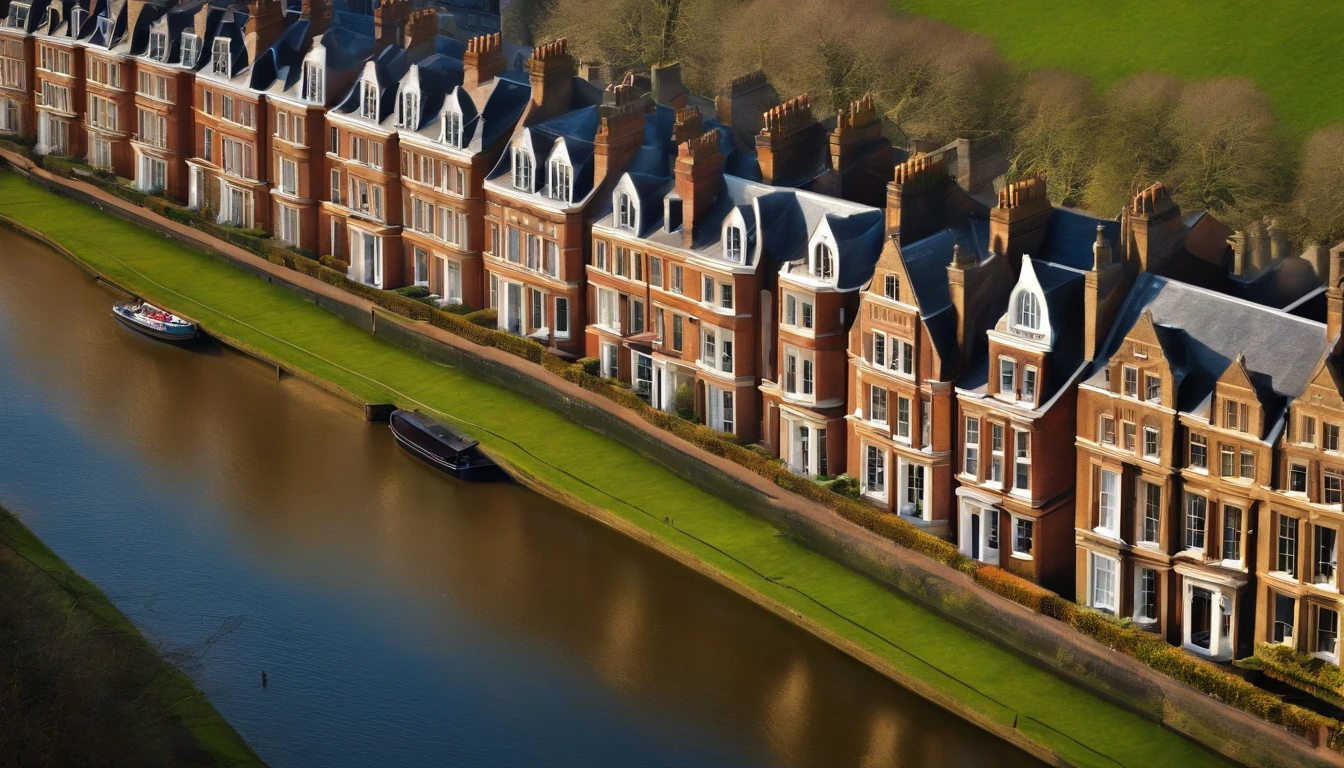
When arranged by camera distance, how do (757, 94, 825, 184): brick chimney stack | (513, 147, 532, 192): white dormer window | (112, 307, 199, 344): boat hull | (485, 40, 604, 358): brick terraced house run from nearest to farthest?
1. (757, 94, 825, 184): brick chimney stack
2. (485, 40, 604, 358): brick terraced house
3. (513, 147, 532, 192): white dormer window
4. (112, 307, 199, 344): boat hull

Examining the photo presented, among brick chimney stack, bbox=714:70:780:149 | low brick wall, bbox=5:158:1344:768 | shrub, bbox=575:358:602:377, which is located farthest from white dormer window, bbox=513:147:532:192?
brick chimney stack, bbox=714:70:780:149

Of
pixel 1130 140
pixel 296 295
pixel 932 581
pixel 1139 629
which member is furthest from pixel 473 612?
pixel 1130 140

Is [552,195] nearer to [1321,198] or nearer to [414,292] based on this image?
[414,292]

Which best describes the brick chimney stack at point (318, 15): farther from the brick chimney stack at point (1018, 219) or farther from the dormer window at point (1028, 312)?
the dormer window at point (1028, 312)

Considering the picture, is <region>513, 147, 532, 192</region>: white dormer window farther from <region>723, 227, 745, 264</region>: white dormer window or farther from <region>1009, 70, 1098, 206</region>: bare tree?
<region>1009, 70, 1098, 206</region>: bare tree

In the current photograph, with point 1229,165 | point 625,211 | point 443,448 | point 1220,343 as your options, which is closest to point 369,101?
point 625,211

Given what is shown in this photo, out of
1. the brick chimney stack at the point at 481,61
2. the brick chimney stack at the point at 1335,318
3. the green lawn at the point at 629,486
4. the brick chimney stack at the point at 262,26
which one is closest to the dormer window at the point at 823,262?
the green lawn at the point at 629,486
